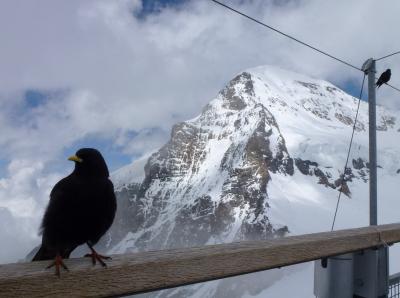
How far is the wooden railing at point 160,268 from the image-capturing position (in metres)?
1.53

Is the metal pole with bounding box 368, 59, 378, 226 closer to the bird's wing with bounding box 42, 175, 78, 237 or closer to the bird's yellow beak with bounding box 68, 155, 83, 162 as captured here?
the bird's yellow beak with bounding box 68, 155, 83, 162

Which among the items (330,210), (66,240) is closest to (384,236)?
(66,240)

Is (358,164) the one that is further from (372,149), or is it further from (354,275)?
(354,275)

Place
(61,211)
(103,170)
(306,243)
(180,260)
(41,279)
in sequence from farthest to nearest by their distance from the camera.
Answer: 1. (103,170)
2. (61,211)
3. (306,243)
4. (180,260)
5. (41,279)

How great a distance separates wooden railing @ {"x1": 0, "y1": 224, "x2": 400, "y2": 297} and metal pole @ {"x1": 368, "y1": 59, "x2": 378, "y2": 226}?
16.4 feet

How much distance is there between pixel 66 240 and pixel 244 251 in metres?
1.01

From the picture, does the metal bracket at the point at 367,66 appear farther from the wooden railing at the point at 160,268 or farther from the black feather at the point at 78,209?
the black feather at the point at 78,209

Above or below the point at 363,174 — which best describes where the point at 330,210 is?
below

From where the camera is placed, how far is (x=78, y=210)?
8.52 ft

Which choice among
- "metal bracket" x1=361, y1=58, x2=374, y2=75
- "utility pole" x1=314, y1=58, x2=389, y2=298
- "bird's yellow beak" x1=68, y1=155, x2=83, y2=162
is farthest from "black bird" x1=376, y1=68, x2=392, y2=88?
"bird's yellow beak" x1=68, y1=155, x2=83, y2=162

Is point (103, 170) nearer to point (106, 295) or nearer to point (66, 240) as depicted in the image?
point (66, 240)

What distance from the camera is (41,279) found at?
5.02 ft

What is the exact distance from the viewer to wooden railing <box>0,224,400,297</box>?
1.53 metres

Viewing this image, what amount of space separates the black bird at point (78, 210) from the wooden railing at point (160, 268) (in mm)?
684
